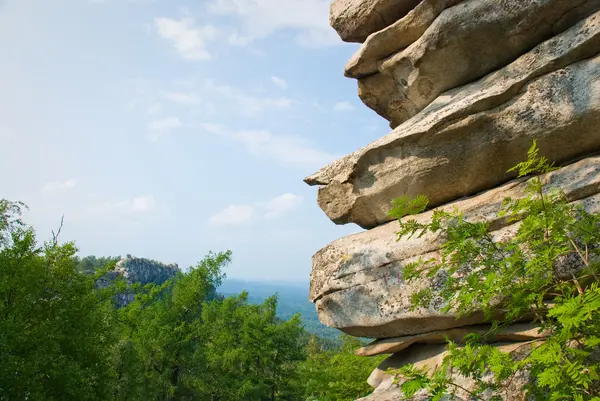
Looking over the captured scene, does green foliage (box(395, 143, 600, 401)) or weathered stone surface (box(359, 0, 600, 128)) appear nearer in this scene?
green foliage (box(395, 143, 600, 401))

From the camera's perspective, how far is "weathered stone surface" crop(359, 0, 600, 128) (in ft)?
27.0

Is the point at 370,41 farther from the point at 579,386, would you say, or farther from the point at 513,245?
the point at 579,386

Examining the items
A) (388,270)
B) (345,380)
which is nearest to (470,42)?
(388,270)

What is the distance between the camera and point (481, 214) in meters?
8.02

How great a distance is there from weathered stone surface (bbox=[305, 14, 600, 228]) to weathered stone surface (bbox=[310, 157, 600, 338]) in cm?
48

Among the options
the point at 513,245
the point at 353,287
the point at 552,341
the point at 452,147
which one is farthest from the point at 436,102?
the point at 552,341

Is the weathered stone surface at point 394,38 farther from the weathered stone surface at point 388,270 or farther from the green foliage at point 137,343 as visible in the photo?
the green foliage at point 137,343

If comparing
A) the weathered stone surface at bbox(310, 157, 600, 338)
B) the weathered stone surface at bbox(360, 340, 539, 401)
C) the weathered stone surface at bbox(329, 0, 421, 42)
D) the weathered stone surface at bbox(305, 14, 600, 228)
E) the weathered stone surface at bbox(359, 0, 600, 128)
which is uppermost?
the weathered stone surface at bbox(329, 0, 421, 42)

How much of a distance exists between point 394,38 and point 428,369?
7.76 meters

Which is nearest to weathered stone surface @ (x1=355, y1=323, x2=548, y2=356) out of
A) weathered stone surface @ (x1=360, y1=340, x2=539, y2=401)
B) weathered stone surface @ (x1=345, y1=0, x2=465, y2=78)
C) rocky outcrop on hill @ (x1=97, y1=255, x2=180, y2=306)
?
weathered stone surface @ (x1=360, y1=340, x2=539, y2=401)

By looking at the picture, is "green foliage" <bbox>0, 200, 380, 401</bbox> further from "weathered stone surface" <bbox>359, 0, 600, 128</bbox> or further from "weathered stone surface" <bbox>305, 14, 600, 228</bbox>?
"weathered stone surface" <bbox>359, 0, 600, 128</bbox>

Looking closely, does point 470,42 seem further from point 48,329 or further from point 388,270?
point 48,329

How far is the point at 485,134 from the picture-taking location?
8422mm

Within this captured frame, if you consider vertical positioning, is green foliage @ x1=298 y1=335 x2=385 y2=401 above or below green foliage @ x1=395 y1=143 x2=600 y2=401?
below
